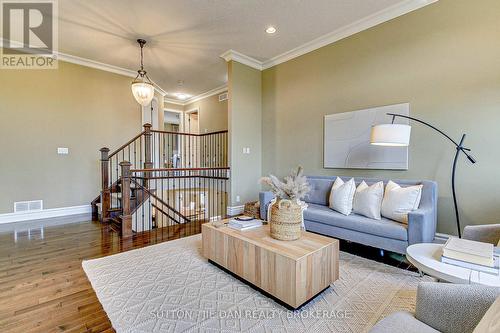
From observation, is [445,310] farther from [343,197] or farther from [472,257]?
[343,197]

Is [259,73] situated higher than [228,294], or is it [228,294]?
[259,73]

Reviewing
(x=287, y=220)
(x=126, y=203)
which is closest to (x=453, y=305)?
(x=287, y=220)

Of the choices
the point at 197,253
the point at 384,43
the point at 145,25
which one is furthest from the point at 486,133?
the point at 145,25

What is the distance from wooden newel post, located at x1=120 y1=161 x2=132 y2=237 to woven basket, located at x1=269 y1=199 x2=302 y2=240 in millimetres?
2514

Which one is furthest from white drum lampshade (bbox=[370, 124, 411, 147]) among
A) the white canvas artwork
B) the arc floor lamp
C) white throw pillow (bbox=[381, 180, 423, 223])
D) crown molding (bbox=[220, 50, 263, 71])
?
crown molding (bbox=[220, 50, 263, 71])

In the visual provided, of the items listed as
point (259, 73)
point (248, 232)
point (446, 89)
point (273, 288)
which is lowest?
point (273, 288)

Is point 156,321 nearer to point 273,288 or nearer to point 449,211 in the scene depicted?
point 273,288

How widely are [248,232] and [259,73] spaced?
161 inches

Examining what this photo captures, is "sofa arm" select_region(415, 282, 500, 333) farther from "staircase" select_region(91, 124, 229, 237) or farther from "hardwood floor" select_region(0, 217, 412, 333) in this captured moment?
"staircase" select_region(91, 124, 229, 237)

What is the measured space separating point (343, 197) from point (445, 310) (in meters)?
2.14

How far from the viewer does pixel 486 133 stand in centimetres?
268

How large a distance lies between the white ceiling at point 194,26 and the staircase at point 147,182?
1.66 m

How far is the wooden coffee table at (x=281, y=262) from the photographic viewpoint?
175 cm

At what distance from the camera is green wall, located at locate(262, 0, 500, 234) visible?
2670mm
